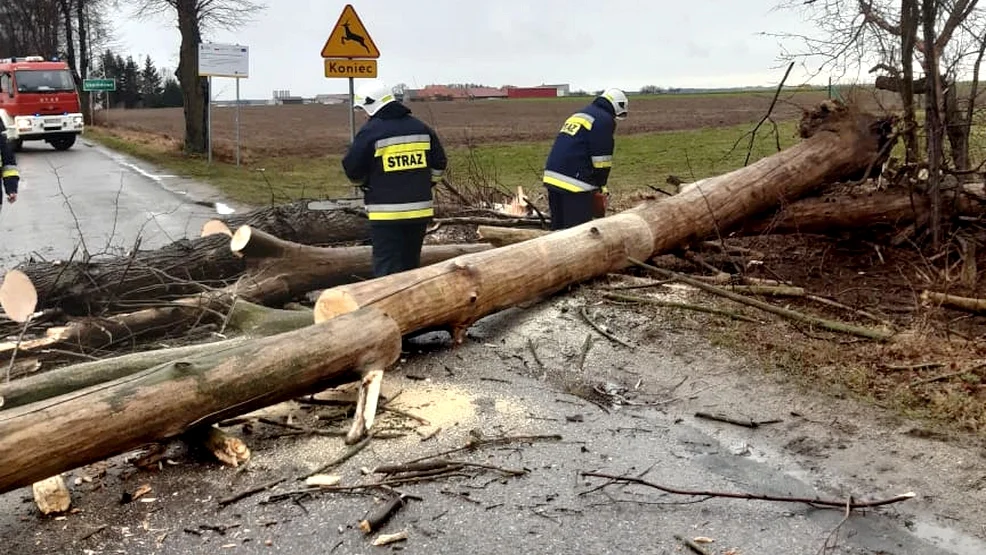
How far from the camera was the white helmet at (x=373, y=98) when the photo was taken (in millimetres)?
6492

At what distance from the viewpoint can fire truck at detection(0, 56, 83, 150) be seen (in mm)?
27656

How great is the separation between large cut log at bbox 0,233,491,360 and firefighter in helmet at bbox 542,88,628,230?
0.92 metres

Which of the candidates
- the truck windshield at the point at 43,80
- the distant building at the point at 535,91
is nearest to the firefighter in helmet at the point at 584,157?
the truck windshield at the point at 43,80

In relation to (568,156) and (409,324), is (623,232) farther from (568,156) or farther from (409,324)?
(409,324)

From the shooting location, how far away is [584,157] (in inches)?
324

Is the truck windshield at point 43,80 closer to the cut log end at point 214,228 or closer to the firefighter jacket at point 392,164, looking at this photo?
the cut log end at point 214,228

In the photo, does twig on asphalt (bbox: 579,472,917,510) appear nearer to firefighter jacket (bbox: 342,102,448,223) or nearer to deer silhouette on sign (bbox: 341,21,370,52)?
firefighter jacket (bbox: 342,102,448,223)

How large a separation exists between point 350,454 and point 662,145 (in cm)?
2243

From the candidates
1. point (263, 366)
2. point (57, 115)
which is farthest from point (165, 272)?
point (57, 115)

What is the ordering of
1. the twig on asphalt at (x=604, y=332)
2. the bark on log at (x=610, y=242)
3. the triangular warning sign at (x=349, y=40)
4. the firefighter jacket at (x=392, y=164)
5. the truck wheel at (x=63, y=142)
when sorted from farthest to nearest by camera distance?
1. the truck wheel at (x=63, y=142)
2. the triangular warning sign at (x=349, y=40)
3. the firefighter jacket at (x=392, y=164)
4. the twig on asphalt at (x=604, y=332)
5. the bark on log at (x=610, y=242)

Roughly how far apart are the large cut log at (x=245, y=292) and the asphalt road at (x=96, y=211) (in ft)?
2.11

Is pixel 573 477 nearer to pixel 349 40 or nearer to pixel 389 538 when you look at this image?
pixel 389 538

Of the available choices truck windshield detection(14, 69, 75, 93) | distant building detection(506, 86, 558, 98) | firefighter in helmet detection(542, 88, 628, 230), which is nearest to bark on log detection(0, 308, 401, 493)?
firefighter in helmet detection(542, 88, 628, 230)

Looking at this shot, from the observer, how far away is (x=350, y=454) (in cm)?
431
